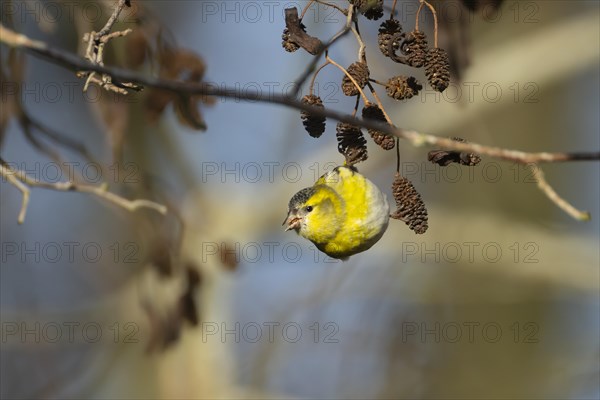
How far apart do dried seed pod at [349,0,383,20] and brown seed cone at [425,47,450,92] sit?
16 centimetres

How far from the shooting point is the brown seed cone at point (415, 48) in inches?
66.2

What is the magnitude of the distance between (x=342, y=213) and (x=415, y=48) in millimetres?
910

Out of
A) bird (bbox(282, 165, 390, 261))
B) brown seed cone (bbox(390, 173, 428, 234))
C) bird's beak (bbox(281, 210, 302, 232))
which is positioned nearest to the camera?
brown seed cone (bbox(390, 173, 428, 234))

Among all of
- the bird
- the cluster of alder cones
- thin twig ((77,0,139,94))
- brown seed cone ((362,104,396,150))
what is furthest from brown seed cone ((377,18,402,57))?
the bird

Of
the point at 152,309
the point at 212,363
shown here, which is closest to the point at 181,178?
the point at 212,363

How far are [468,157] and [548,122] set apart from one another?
4783 mm

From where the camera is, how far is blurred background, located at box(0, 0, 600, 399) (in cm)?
475

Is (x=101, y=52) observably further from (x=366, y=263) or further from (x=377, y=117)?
(x=366, y=263)

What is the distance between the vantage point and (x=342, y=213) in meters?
2.51

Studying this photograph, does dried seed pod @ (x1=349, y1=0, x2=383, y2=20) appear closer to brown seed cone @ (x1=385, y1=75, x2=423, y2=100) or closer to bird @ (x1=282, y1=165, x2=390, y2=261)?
brown seed cone @ (x1=385, y1=75, x2=423, y2=100)

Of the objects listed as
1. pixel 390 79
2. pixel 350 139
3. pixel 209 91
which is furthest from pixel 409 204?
pixel 209 91

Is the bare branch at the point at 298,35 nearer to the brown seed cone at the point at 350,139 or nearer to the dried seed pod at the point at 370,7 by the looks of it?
the dried seed pod at the point at 370,7

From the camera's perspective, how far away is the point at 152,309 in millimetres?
3088

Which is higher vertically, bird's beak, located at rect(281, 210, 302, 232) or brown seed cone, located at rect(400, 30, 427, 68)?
brown seed cone, located at rect(400, 30, 427, 68)
